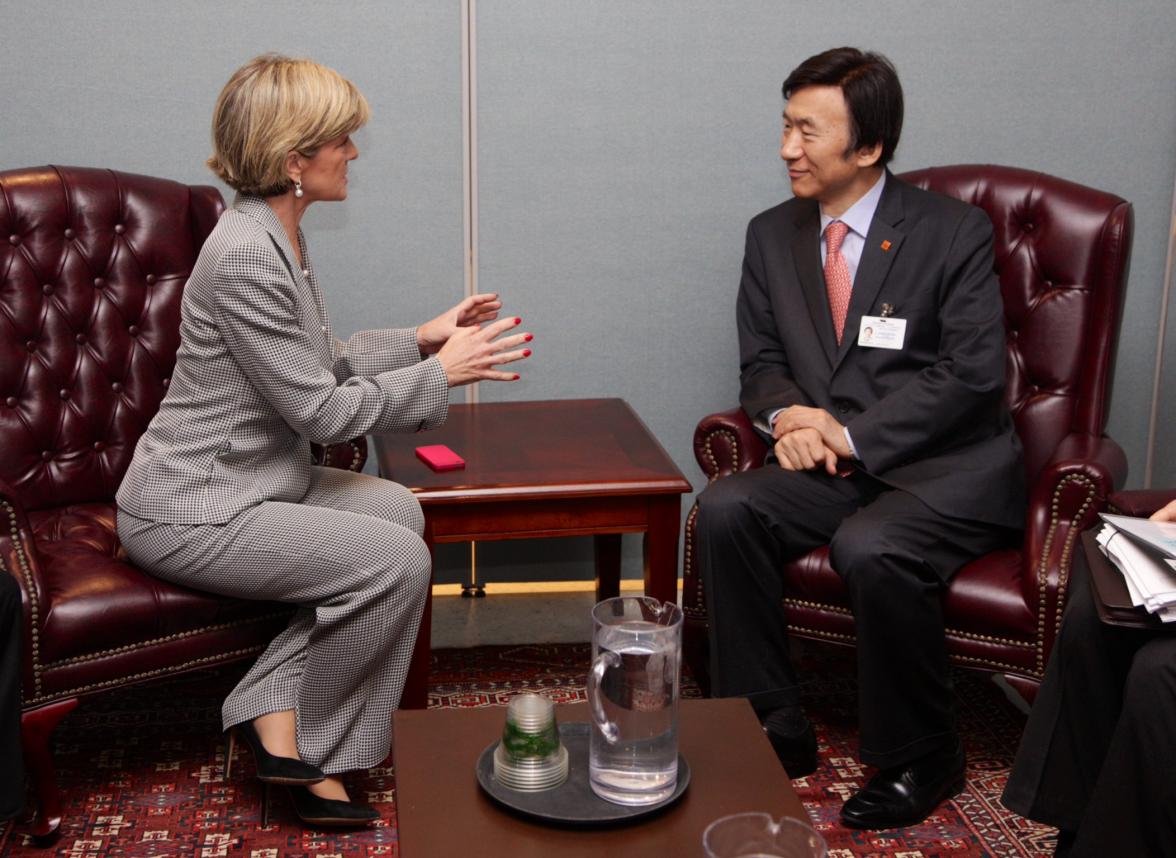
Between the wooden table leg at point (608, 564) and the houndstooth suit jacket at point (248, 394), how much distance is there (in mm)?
968

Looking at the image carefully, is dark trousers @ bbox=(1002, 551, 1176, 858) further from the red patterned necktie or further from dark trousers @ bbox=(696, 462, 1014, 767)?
→ the red patterned necktie

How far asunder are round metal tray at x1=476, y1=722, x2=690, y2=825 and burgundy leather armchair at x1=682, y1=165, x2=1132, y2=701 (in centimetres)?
107

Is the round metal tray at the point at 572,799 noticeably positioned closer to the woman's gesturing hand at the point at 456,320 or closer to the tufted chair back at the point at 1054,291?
the woman's gesturing hand at the point at 456,320

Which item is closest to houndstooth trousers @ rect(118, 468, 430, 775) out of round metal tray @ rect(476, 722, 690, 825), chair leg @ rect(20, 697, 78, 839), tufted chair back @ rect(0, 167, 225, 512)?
chair leg @ rect(20, 697, 78, 839)

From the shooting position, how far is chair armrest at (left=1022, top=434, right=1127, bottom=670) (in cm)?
267

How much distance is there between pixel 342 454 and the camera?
10.4 feet

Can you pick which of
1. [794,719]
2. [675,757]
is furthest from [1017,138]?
[675,757]

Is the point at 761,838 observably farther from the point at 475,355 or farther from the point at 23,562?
the point at 23,562

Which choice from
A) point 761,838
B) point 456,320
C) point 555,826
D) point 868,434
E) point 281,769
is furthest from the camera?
point 456,320

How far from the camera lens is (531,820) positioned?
1802 millimetres

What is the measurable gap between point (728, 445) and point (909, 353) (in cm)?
47

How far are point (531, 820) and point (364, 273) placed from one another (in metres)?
2.17

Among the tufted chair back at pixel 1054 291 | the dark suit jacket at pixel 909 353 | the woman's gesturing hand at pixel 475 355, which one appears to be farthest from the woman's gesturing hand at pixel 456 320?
the tufted chair back at pixel 1054 291

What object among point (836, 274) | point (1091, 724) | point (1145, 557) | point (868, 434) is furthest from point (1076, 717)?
point (836, 274)
